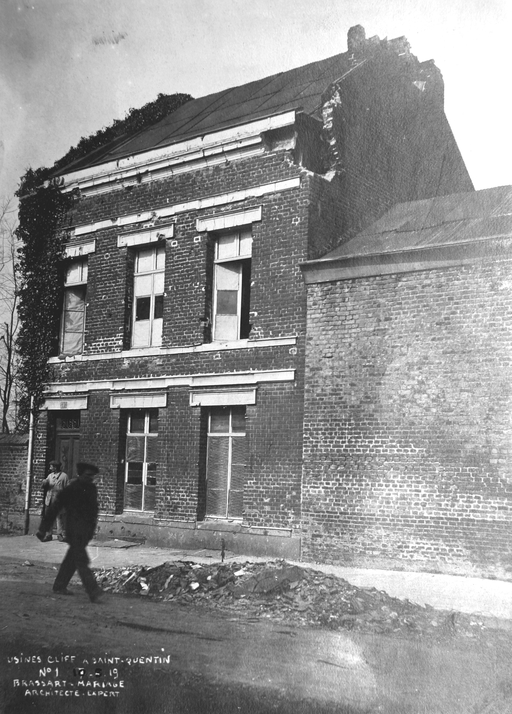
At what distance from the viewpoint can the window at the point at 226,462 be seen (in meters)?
14.1

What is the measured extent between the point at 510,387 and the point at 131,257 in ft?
28.7

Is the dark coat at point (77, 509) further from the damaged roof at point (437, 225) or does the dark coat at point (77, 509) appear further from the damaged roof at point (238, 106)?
the damaged roof at point (238, 106)

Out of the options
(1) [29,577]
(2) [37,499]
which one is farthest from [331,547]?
(2) [37,499]

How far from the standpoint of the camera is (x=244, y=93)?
60.1ft

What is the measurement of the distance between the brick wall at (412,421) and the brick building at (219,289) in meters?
0.74

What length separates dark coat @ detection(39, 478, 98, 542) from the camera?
8.37m

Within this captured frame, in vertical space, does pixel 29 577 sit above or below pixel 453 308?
below

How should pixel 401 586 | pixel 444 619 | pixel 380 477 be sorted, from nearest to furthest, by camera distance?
pixel 444 619
pixel 401 586
pixel 380 477

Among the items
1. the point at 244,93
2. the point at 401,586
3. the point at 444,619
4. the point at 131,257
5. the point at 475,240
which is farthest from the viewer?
the point at 244,93

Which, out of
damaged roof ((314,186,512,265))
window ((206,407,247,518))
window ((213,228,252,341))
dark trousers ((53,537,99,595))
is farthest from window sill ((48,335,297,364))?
dark trousers ((53,537,99,595))

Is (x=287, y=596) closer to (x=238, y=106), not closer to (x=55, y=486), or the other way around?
(x=55, y=486)

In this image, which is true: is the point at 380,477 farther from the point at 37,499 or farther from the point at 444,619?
the point at 37,499

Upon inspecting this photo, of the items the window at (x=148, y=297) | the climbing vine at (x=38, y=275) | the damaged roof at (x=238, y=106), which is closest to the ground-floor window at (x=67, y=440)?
the climbing vine at (x=38, y=275)

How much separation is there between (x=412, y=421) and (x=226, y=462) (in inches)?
166
